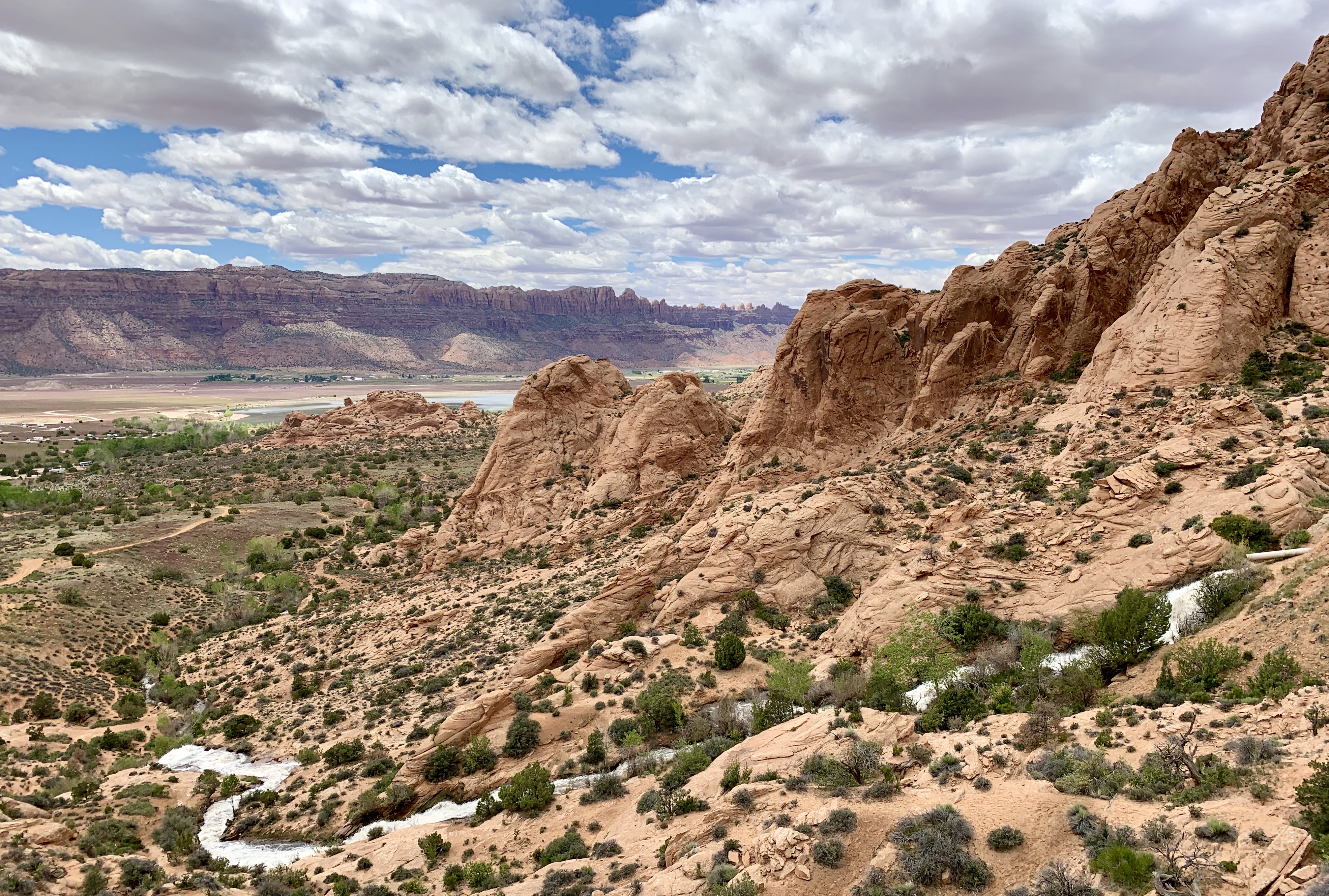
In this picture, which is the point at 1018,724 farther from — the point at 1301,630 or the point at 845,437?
the point at 845,437

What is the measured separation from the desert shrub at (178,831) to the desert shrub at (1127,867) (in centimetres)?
3300

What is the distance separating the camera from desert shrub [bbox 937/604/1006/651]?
99.5ft

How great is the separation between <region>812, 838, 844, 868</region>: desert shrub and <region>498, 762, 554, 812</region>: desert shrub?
44.0 feet

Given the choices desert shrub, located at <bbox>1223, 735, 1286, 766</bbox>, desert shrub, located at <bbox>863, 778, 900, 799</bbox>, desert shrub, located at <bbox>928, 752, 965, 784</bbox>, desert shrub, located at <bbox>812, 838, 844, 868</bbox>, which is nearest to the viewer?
desert shrub, located at <bbox>1223, 735, 1286, 766</bbox>

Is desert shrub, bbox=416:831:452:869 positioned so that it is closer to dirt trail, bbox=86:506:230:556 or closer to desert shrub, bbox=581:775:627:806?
desert shrub, bbox=581:775:627:806

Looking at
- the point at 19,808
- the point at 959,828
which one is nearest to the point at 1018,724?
the point at 959,828

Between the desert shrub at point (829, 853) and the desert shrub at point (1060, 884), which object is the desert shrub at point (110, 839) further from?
the desert shrub at point (1060, 884)

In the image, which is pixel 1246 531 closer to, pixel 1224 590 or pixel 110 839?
pixel 1224 590

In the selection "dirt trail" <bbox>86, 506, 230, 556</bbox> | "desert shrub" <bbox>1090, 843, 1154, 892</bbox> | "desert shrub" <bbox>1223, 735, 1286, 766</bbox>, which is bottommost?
"dirt trail" <bbox>86, 506, 230, 556</bbox>

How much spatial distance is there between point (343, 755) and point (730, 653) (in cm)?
1942

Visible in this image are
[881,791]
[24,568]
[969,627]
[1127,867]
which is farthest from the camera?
[24,568]

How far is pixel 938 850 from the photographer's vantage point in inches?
669

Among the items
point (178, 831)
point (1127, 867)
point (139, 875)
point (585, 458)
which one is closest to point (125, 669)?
point (178, 831)

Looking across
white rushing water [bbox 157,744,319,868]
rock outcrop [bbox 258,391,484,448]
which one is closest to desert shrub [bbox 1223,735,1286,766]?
white rushing water [bbox 157,744,319,868]
